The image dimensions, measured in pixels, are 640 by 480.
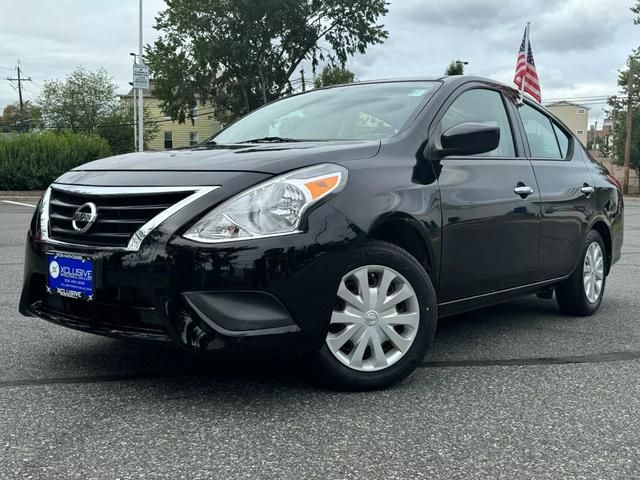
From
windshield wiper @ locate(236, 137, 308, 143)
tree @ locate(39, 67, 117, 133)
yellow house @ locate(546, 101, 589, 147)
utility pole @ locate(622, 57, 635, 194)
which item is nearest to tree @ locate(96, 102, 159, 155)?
tree @ locate(39, 67, 117, 133)

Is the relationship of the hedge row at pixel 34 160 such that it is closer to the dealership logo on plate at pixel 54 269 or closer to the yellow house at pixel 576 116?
the dealership logo on plate at pixel 54 269

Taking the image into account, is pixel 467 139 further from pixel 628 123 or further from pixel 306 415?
pixel 628 123

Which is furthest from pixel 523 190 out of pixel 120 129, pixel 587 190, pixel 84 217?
pixel 120 129

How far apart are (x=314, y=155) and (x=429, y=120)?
2.80 feet

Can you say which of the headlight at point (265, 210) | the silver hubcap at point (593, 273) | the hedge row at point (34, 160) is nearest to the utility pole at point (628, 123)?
the hedge row at point (34, 160)

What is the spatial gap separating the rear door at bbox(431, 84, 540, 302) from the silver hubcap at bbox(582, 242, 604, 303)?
95 cm

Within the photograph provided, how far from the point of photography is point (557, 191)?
451 cm

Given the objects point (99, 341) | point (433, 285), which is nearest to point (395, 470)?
point (433, 285)

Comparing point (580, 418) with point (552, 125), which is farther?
point (552, 125)

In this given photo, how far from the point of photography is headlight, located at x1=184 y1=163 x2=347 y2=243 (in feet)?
9.08

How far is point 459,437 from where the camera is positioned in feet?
8.68

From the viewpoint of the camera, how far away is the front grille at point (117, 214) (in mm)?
2842

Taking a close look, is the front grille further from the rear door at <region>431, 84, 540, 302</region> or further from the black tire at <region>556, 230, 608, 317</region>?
the black tire at <region>556, 230, 608, 317</region>

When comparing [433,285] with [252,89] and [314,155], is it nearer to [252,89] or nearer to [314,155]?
[314,155]
